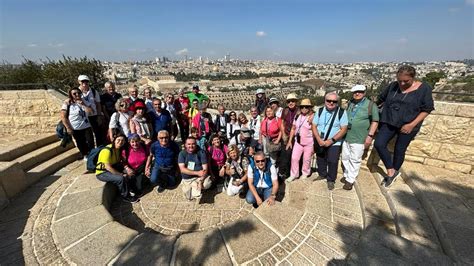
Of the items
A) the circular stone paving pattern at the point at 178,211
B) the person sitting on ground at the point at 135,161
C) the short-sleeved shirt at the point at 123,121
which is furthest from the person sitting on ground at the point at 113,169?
the short-sleeved shirt at the point at 123,121

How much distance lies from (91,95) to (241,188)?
12.0ft

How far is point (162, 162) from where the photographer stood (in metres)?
3.92

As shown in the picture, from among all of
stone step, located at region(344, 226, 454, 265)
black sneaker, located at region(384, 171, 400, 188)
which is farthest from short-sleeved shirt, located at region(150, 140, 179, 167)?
black sneaker, located at region(384, 171, 400, 188)

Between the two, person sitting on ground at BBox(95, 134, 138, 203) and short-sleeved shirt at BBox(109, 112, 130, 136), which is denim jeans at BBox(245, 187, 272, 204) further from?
short-sleeved shirt at BBox(109, 112, 130, 136)

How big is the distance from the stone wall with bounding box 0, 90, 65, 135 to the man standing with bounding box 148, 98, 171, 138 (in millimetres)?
3190

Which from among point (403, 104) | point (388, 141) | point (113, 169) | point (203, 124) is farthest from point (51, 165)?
point (403, 104)

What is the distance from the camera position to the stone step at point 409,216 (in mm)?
2411

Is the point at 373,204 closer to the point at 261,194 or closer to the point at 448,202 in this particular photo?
→ the point at 448,202

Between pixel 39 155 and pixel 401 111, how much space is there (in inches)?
267

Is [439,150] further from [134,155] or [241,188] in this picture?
[134,155]

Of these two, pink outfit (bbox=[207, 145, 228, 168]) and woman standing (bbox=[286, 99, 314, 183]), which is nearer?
woman standing (bbox=[286, 99, 314, 183])

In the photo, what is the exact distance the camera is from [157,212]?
3.56 metres

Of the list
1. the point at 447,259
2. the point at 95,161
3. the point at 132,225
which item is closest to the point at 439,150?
the point at 447,259

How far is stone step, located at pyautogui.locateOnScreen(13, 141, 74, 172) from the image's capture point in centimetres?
429
